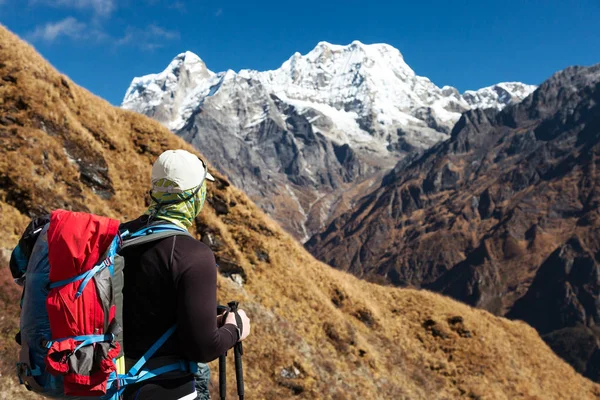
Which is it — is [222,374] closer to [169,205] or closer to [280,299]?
[169,205]

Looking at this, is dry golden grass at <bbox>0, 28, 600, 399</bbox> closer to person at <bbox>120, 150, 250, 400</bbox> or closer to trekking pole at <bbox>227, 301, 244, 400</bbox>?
trekking pole at <bbox>227, 301, 244, 400</bbox>

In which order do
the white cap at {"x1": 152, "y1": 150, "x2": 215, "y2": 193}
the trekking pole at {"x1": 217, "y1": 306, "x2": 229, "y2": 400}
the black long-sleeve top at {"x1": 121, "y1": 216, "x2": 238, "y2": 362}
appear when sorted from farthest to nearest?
the trekking pole at {"x1": 217, "y1": 306, "x2": 229, "y2": 400}, the white cap at {"x1": 152, "y1": 150, "x2": 215, "y2": 193}, the black long-sleeve top at {"x1": 121, "y1": 216, "x2": 238, "y2": 362}

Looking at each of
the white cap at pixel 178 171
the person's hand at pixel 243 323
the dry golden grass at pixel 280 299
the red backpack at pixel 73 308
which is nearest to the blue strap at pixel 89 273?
the red backpack at pixel 73 308

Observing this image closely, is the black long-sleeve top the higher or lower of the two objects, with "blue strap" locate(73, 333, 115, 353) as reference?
higher

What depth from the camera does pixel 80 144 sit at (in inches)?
748

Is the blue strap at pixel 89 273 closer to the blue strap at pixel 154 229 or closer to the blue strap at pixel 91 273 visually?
the blue strap at pixel 91 273

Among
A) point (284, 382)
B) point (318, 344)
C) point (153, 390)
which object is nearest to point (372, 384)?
point (318, 344)

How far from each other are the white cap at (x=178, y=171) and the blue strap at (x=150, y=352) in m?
1.04

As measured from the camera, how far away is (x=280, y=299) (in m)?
21.3

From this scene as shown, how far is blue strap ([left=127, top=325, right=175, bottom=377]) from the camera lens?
341cm

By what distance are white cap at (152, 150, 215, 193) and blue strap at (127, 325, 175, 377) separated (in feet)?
3.40

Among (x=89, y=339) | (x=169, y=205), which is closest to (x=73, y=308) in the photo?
(x=89, y=339)

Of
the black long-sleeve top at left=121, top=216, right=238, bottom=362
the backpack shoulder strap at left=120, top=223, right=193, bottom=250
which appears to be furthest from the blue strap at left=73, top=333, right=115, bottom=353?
the backpack shoulder strap at left=120, top=223, right=193, bottom=250

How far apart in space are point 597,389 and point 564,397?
4.21 meters
